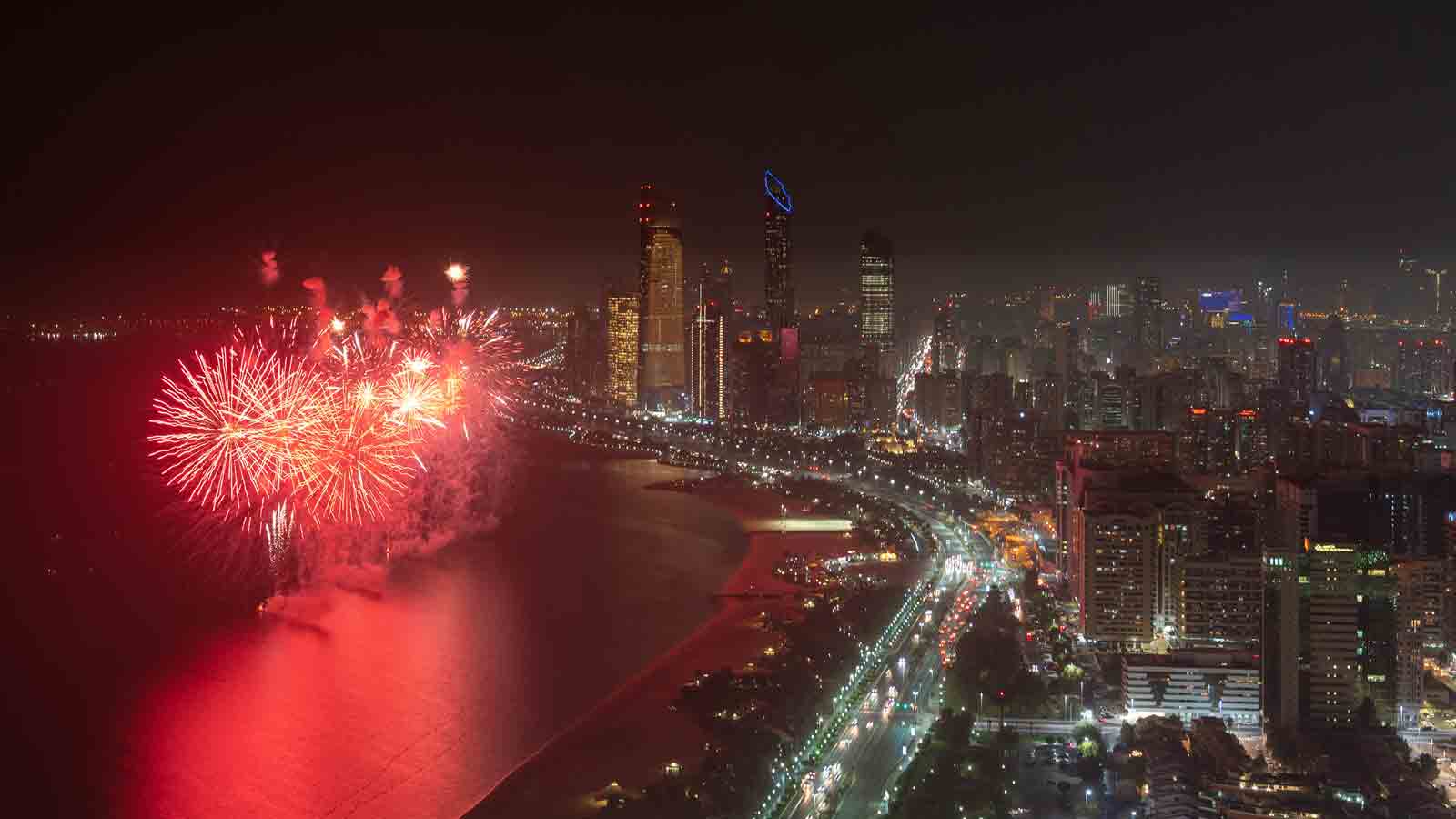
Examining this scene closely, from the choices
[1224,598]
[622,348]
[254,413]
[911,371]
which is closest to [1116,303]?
[911,371]

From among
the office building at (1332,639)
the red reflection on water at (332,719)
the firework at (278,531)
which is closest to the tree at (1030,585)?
the office building at (1332,639)

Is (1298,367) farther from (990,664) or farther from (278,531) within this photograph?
(278,531)

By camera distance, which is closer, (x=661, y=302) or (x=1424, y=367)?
(x=1424, y=367)

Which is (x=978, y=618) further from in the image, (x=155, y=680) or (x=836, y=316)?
(x=836, y=316)

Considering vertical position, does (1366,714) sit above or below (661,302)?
below

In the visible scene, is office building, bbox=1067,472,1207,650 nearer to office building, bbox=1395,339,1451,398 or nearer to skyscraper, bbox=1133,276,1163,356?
office building, bbox=1395,339,1451,398

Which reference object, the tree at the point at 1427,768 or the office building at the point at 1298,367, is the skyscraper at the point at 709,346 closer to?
the office building at the point at 1298,367

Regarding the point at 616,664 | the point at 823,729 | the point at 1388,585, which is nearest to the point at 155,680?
the point at 616,664

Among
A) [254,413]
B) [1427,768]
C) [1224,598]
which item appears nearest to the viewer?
[1427,768]
